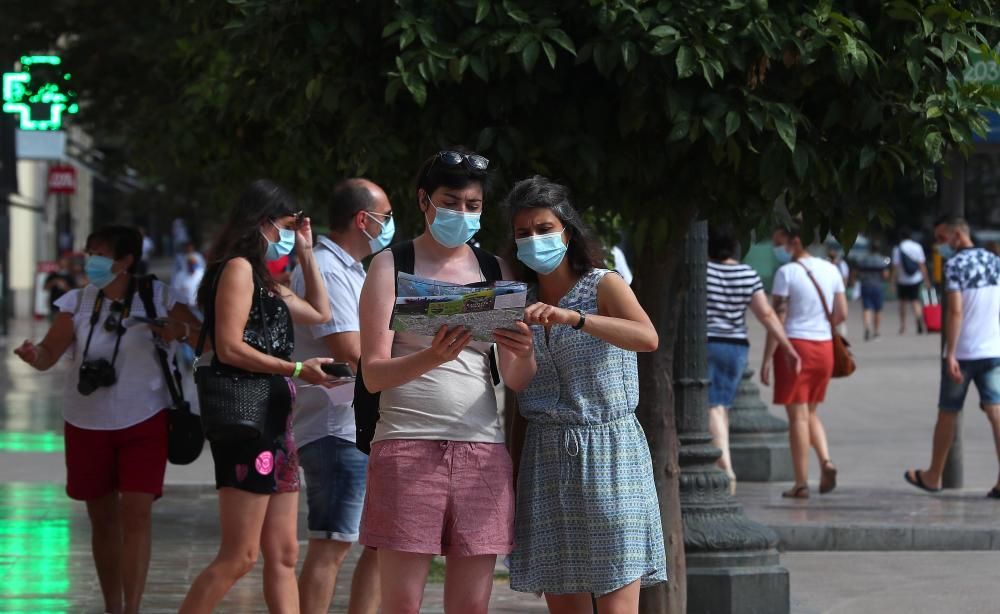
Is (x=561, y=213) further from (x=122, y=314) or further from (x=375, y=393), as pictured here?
(x=122, y=314)

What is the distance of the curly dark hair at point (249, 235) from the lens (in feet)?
19.2

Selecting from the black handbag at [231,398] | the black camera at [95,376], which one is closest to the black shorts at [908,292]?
the black camera at [95,376]

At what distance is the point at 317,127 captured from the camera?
6.63 m

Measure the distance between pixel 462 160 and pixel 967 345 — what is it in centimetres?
729

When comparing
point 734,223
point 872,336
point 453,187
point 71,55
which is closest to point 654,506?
point 453,187

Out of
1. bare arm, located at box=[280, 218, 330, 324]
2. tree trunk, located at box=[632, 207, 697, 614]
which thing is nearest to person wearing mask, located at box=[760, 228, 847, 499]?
tree trunk, located at box=[632, 207, 697, 614]

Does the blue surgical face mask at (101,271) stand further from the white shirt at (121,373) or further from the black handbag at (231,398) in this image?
the black handbag at (231,398)

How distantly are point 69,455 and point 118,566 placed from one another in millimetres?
524

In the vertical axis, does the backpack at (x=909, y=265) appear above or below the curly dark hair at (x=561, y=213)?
above

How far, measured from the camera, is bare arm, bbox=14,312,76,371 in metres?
7.12

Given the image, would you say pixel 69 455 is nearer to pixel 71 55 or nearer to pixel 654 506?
pixel 654 506

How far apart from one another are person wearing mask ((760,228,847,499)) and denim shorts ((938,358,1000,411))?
795 mm

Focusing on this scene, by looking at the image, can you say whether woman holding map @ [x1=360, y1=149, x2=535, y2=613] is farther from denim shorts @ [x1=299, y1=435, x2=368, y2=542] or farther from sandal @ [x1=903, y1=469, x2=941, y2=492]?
sandal @ [x1=903, y1=469, x2=941, y2=492]

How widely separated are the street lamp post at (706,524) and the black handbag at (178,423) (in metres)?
2.15
